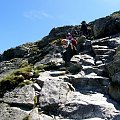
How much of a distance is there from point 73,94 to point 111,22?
77.9 ft

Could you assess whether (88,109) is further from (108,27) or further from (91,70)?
(108,27)

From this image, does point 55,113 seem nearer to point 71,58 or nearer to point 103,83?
point 103,83

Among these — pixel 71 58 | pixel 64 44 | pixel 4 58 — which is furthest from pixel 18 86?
pixel 4 58

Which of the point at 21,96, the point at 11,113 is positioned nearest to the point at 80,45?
the point at 21,96

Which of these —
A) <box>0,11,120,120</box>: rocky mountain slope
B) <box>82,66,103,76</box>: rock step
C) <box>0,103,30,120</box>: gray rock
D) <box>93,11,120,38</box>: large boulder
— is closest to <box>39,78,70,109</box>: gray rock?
<box>0,11,120,120</box>: rocky mountain slope

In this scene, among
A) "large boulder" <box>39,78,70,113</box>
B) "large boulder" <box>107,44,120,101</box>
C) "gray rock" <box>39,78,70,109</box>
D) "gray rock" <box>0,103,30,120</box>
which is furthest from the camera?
"large boulder" <box>107,44,120,101</box>

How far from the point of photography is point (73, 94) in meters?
27.1

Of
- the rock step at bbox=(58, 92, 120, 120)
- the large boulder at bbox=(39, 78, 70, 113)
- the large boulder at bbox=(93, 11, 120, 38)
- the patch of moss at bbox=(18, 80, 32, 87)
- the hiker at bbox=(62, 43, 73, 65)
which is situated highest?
the large boulder at bbox=(93, 11, 120, 38)

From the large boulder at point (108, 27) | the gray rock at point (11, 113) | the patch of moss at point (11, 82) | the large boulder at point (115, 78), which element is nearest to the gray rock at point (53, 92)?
the gray rock at point (11, 113)

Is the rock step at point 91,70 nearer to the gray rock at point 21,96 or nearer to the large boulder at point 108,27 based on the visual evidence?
the gray rock at point 21,96

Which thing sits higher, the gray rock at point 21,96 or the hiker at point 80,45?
the hiker at point 80,45

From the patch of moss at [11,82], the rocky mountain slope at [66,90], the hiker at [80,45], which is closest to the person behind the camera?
the rocky mountain slope at [66,90]

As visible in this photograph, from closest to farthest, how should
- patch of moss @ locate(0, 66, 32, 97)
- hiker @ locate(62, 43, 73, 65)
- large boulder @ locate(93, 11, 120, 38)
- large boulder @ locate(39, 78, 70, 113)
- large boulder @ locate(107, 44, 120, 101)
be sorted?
large boulder @ locate(39, 78, 70, 113), large boulder @ locate(107, 44, 120, 101), patch of moss @ locate(0, 66, 32, 97), hiker @ locate(62, 43, 73, 65), large boulder @ locate(93, 11, 120, 38)

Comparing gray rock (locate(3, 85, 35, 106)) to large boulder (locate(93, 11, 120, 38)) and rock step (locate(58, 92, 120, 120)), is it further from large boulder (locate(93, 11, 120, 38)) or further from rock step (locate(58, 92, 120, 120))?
large boulder (locate(93, 11, 120, 38))
